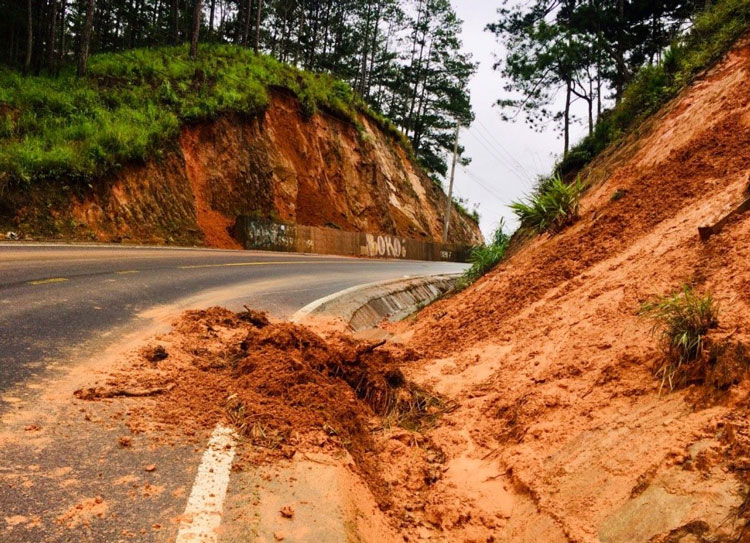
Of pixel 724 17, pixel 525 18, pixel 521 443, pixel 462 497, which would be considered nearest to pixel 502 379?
pixel 521 443

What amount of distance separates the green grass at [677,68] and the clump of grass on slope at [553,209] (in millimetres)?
2134

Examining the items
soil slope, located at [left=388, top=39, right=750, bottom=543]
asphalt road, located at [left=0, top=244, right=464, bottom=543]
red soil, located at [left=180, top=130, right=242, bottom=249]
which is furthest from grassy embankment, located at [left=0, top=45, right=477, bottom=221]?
soil slope, located at [left=388, top=39, right=750, bottom=543]

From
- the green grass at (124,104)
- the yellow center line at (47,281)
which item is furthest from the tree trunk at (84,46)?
the yellow center line at (47,281)

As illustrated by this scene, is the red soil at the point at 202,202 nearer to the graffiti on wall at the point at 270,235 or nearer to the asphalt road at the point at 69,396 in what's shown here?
the graffiti on wall at the point at 270,235

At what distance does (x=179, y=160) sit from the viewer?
64.0 ft

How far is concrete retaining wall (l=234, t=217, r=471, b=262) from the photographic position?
20312 mm

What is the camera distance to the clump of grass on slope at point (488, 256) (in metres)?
8.58

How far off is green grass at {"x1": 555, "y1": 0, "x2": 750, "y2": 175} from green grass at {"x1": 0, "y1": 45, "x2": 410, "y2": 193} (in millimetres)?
14840

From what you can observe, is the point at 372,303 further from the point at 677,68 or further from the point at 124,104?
the point at 124,104

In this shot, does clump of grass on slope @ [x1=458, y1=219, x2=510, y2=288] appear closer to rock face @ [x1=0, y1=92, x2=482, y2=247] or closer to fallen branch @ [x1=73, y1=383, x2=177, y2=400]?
fallen branch @ [x1=73, y1=383, x2=177, y2=400]

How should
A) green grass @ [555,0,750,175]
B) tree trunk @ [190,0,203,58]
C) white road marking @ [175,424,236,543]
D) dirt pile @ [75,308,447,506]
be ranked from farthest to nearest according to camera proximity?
tree trunk @ [190,0,203,58] → green grass @ [555,0,750,175] → dirt pile @ [75,308,447,506] → white road marking @ [175,424,236,543]

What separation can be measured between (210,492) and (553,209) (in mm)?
Answer: 6400

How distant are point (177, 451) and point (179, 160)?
18.8m

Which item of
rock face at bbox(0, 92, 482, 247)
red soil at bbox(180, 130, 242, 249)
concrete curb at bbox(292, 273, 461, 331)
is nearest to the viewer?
concrete curb at bbox(292, 273, 461, 331)
